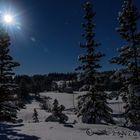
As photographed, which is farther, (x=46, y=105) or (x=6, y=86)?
(x=46, y=105)

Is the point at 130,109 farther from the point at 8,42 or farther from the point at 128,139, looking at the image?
the point at 8,42

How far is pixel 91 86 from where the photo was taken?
28094 millimetres

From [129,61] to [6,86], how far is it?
1374 cm

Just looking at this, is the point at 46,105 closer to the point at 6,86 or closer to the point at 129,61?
the point at 6,86

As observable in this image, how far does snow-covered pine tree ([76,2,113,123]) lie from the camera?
27.6 metres

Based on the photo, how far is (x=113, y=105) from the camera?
501ft

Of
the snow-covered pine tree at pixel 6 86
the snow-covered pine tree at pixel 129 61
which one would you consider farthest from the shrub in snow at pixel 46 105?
the snow-covered pine tree at pixel 129 61

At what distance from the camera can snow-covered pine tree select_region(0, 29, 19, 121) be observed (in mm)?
28380

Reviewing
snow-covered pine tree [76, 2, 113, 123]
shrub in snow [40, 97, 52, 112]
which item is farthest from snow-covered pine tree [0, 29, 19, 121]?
shrub in snow [40, 97, 52, 112]

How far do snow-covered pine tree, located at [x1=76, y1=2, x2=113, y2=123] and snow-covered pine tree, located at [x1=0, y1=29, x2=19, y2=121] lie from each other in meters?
7.39

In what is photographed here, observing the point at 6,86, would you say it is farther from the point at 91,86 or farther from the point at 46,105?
the point at 46,105

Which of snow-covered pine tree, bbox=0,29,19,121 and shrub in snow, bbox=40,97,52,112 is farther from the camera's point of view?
shrub in snow, bbox=40,97,52,112

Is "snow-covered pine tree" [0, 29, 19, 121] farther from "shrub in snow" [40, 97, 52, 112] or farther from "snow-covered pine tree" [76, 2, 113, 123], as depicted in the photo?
"shrub in snow" [40, 97, 52, 112]

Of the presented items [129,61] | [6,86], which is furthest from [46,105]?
[129,61]
